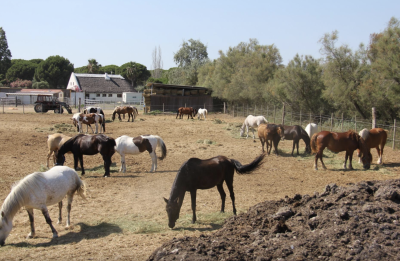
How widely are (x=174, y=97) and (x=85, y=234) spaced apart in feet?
112

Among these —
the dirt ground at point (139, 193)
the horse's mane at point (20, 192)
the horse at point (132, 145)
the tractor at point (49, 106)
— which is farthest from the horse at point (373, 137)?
the tractor at point (49, 106)

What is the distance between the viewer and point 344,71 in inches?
827

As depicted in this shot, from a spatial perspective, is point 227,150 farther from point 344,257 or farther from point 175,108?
point 175,108

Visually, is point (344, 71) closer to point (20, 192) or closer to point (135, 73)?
point (20, 192)

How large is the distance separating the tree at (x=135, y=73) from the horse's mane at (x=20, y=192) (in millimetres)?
78212

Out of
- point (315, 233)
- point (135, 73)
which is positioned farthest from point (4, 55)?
point (315, 233)

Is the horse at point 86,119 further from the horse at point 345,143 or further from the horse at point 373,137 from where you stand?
the horse at point 373,137

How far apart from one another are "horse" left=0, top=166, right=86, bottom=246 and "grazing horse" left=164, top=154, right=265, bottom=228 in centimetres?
207

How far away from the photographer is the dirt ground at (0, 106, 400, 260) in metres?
5.90

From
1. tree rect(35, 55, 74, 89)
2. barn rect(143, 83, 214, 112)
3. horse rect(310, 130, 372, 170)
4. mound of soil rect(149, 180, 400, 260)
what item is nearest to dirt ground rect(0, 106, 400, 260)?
horse rect(310, 130, 372, 170)

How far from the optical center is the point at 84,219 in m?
7.30

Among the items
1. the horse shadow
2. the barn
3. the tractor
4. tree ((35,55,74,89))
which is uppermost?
tree ((35,55,74,89))

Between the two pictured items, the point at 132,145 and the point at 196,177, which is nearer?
the point at 196,177

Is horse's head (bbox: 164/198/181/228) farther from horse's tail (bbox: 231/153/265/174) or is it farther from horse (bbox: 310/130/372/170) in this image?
horse (bbox: 310/130/372/170)
